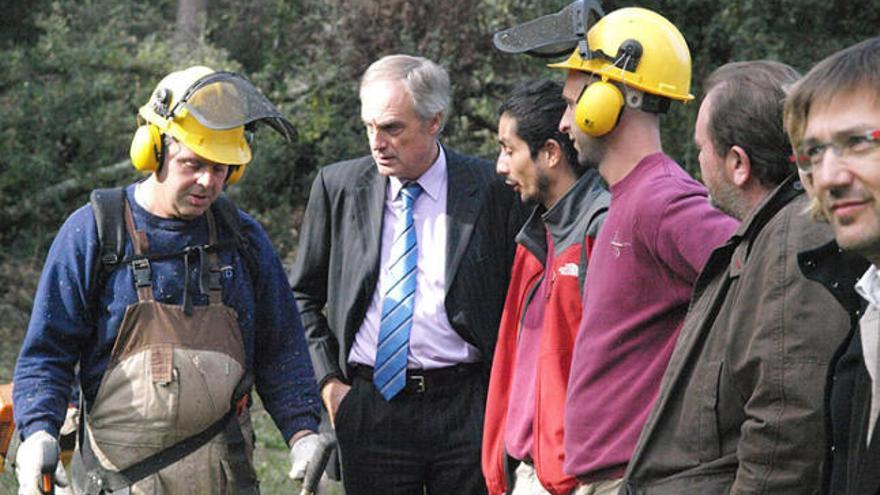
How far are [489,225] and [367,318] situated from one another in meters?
0.61

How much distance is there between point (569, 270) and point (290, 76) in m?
12.3

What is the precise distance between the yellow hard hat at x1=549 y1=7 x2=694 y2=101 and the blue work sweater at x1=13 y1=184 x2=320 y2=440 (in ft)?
4.58

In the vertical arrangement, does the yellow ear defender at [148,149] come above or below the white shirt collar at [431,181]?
above

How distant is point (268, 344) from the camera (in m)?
5.21

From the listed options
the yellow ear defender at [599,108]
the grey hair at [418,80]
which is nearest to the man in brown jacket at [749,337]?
the yellow ear defender at [599,108]

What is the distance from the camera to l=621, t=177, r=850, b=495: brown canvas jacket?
3006 mm

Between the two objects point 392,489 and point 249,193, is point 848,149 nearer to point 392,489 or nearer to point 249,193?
point 392,489

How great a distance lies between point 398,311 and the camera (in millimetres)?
5547

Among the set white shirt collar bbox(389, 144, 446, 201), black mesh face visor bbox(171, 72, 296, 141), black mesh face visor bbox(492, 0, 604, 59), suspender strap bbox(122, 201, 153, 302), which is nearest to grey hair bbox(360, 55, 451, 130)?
white shirt collar bbox(389, 144, 446, 201)

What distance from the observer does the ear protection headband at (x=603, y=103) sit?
4.25m

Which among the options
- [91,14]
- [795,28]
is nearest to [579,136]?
[795,28]

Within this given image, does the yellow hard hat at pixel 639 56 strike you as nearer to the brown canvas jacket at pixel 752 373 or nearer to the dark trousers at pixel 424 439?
the brown canvas jacket at pixel 752 373

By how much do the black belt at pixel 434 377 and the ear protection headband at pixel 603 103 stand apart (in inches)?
60.9

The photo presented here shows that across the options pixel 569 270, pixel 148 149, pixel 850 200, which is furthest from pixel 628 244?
pixel 148 149
